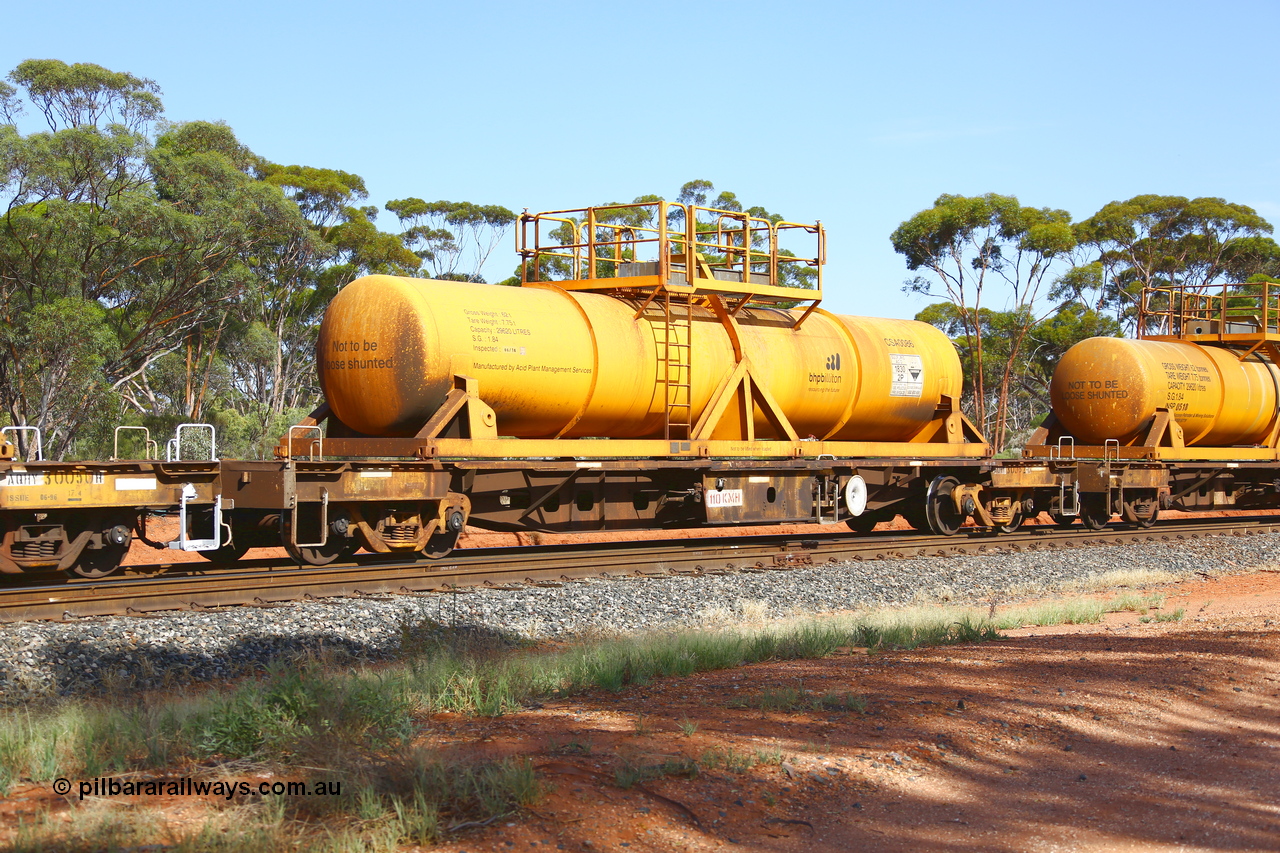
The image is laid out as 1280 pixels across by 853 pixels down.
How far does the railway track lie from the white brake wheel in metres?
0.53

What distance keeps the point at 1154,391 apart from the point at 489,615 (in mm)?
15951

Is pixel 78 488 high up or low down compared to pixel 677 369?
down

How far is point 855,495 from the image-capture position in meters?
17.6

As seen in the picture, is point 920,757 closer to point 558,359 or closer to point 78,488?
point 78,488

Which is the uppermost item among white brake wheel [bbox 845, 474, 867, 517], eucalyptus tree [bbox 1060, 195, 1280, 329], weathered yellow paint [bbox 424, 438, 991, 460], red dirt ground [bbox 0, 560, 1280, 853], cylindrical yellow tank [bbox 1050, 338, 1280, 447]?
eucalyptus tree [bbox 1060, 195, 1280, 329]

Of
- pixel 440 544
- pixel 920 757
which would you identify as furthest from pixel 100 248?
pixel 920 757

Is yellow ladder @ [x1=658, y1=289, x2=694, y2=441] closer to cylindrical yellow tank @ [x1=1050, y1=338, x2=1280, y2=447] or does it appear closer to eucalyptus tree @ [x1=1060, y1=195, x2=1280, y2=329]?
cylindrical yellow tank @ [x1=1050, y1=338, x2=1280, y2=447]

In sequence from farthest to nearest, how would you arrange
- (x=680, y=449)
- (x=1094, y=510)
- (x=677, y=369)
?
(x=1094, y=510)
(x=677, y=369)
(x=680, y=449)

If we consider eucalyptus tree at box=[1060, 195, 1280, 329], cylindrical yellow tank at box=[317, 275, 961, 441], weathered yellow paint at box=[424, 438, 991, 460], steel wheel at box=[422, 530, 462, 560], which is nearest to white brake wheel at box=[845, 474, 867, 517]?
weathered yellow paint at box=[424, 438, 991, 460]

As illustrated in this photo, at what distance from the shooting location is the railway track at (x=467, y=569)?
408 inches

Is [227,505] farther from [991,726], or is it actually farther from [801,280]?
[801,280]

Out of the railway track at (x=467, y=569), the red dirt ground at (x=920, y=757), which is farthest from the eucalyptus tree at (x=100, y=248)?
the red dirt ground at (x=920, y=757)

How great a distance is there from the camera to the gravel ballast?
882 centimetres

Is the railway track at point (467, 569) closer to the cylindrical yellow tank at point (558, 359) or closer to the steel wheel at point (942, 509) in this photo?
the steel wheel at point (942, 509)
